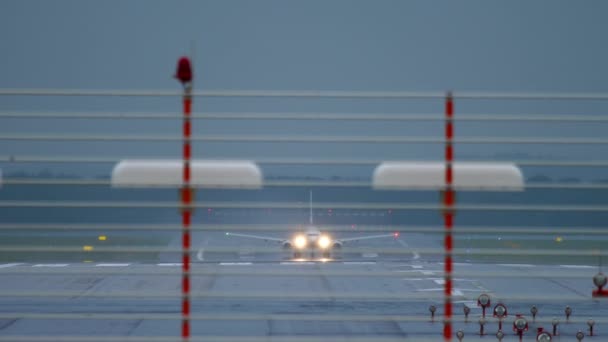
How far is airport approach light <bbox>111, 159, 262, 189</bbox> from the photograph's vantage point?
365cm

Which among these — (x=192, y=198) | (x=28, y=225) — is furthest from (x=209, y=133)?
(x=28, y=225)

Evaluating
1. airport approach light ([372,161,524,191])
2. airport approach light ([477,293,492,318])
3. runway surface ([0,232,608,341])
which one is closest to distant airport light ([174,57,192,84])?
airport approach light ([372,161,524,191])

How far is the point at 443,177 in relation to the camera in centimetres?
373

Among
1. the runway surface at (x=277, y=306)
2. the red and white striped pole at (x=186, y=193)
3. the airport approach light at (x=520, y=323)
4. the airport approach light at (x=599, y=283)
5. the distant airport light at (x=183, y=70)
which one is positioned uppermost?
the distant airport light at (x=183, y=70)

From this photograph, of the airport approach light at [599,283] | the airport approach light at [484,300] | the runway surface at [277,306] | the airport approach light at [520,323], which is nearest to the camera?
the airport approach light at [599,283]

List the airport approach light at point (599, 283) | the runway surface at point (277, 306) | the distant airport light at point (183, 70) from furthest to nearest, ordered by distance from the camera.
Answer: the runway surface at point (277, 306) → the airport approach light at point (599, 283) → the distant airport light at point (183, 70)

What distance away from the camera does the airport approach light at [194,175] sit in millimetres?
3654

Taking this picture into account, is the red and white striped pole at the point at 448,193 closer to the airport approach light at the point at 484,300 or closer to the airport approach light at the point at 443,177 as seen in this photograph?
the airport approach light at the point at 443,177

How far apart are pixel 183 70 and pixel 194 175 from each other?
1.65ft

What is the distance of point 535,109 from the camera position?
387 cm

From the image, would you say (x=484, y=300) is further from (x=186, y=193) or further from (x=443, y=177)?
(x=186, y=193)

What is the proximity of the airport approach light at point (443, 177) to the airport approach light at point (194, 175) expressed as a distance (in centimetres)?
61

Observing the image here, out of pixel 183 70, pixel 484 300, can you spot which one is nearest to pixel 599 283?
pixel 183 70

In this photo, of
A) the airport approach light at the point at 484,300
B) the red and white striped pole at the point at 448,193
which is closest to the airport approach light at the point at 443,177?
the red and white striped pole at the point at 448,193
